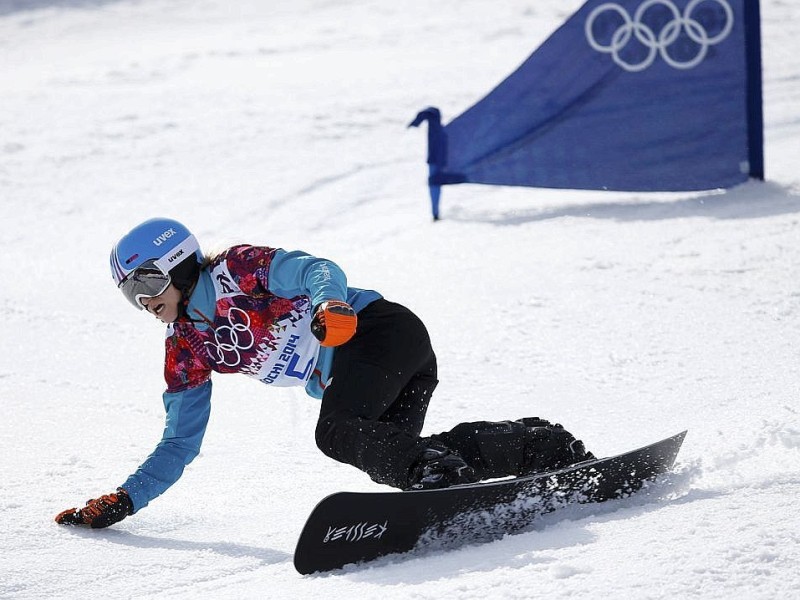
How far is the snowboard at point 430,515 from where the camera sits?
2.71 meters

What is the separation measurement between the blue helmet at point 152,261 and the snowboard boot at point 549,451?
113 cm

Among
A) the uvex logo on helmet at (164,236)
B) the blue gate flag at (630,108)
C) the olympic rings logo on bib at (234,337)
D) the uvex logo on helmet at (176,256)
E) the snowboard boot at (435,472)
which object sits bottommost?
the snowboard boot at (435,472)

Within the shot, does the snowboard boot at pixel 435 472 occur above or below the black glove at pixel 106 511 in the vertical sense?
above

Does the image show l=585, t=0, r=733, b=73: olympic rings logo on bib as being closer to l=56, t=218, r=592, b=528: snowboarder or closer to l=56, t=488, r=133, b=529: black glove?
l=56, t=218, r=592, b=528: snowboarder

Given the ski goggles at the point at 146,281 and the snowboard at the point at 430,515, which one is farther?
the ski goggles at the point at 146,281

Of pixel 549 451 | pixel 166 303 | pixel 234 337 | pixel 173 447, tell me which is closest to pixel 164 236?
pixel 166 303

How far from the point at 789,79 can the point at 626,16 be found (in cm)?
408

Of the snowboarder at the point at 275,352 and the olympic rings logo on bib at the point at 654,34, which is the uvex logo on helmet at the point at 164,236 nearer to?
the snowboarder at the point at 275,352

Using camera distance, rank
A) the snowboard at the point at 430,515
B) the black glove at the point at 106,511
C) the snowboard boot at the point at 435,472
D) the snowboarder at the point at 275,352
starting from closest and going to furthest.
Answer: the snowboard at the point at 430,515
the snowboard boot at the point at 435,472
the snowboarder at the point at 275,352
the black glove at the point at 106,511

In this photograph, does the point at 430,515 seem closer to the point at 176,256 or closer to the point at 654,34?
the point at 176,256

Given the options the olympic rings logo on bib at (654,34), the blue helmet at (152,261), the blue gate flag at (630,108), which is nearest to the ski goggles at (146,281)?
the blue helmet at (152,261)

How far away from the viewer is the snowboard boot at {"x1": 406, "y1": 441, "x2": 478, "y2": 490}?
9.25 ft

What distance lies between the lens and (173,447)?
3.40 metres

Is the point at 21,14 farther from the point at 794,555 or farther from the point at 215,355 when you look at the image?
the point at 794,555
